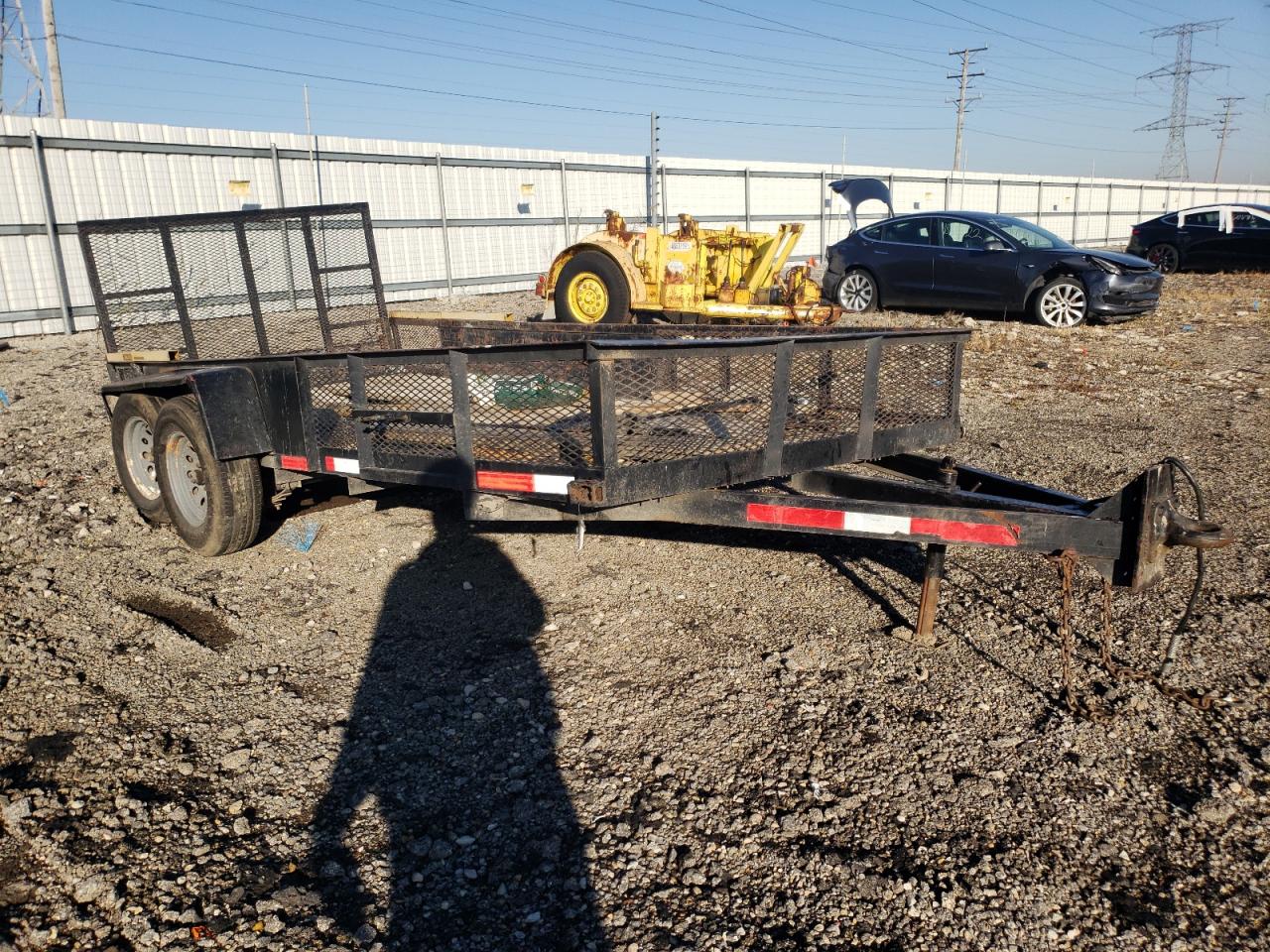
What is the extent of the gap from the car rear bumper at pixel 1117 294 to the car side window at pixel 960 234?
1.55 meters

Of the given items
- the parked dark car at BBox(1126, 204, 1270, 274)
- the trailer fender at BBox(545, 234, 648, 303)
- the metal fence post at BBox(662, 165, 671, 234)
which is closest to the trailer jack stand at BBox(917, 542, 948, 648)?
the trailer fender at BBox(545, 234, 648, 303)

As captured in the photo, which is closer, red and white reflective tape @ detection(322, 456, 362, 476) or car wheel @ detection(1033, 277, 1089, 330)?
red and white reflective tape @ detection(322, 456, 362, 476)

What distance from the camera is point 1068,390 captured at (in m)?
9.16

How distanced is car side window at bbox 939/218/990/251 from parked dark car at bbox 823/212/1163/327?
0.05 ft

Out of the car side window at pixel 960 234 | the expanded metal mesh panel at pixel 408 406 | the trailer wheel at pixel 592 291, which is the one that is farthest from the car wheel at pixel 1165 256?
the expanded metal mesh panel at pixel 408 406

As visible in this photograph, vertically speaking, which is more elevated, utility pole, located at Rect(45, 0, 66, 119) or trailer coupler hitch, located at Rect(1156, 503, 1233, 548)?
utility pole, located at Rect(45, 0, 66, 119)

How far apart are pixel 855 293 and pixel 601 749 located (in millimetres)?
12243

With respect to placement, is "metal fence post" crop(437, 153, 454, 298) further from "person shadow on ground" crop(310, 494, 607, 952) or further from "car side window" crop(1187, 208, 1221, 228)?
"car side window" crop(1187, 208, 1221, 228)

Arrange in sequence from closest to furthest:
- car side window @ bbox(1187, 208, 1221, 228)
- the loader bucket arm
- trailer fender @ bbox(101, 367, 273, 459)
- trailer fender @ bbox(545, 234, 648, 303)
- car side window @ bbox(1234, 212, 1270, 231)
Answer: trailer fender @ bbox(101, 367, 273, 459) < trailer fender @ bbox(545, 234, 648, 303) < the loader bucket arm < car side window @ bbox(1234, 212, 1270, 231) < car side window @ bbox(1187, 208, 1221, 228)

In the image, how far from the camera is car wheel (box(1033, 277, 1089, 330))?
484 inches

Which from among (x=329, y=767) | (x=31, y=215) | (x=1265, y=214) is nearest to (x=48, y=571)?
(x=329, y=767)

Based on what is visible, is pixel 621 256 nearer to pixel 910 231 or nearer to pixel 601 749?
pixel 910 231

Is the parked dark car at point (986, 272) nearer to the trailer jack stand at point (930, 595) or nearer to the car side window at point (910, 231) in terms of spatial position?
the car side window at point (910, 231)

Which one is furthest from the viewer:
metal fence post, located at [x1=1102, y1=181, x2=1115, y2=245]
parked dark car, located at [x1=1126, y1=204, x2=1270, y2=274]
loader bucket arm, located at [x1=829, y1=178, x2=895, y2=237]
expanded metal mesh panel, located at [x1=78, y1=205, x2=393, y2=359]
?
metal fence post, located at [x1=1102, y1=181, x2=1115, y2=245]
